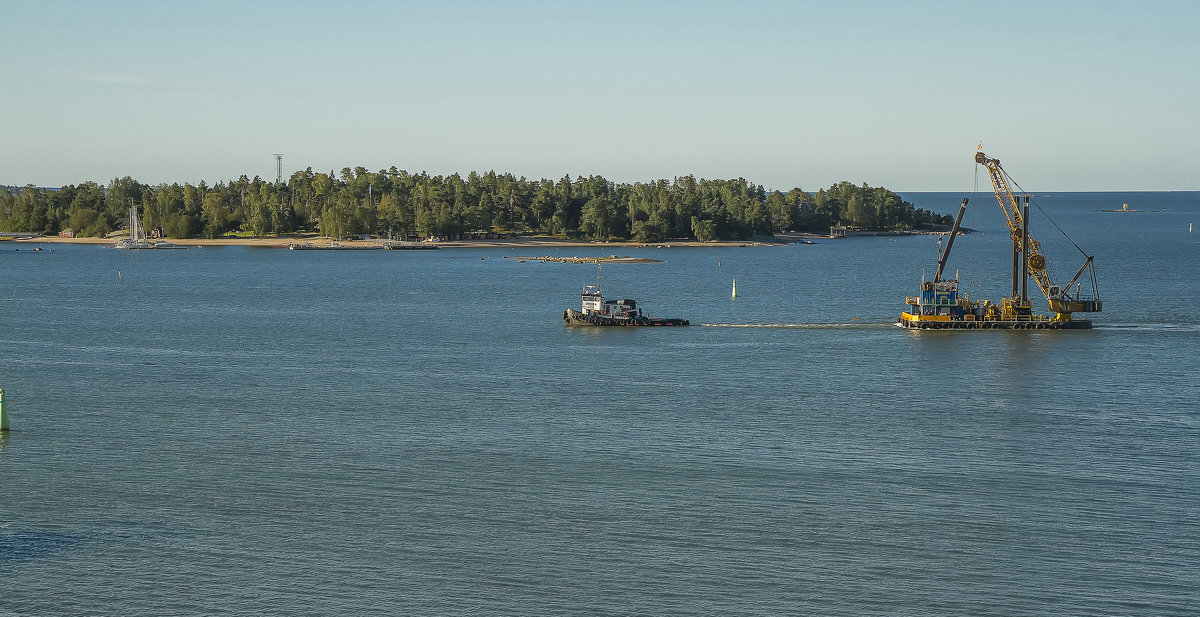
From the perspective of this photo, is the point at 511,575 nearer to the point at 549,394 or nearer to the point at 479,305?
the point at 549,394

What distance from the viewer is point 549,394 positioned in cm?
7744

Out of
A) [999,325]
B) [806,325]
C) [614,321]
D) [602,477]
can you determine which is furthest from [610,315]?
[602,477]

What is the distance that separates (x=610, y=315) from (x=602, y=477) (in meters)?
64.9

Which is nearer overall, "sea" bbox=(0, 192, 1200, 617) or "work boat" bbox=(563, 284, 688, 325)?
"sea" bbox=(0, 192, 1200, 617)

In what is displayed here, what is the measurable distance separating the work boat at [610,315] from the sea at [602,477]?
10017mm

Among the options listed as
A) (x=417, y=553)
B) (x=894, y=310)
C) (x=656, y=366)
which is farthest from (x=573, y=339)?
(x=417, y=553)

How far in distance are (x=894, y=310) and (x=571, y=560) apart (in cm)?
10136

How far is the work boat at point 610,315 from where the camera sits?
118 meters

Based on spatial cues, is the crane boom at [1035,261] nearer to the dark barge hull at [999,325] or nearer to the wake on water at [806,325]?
the dark barge hull at [999,325]

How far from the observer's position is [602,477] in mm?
54625

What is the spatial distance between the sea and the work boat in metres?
10.0

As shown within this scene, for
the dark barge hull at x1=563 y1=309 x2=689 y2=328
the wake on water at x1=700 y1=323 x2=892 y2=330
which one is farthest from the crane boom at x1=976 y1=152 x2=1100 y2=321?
the dark barge hull at x1=563 y1=309 x2=689 y2=328

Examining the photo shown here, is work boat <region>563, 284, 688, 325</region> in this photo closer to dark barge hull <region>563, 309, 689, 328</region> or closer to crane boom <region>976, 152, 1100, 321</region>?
dark barge hull <region>563, 309, 689, 328</region>

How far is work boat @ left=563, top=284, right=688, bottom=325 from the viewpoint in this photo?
387 ft
